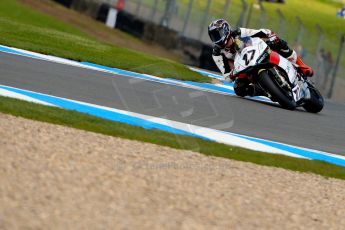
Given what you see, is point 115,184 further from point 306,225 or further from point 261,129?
point 261,129

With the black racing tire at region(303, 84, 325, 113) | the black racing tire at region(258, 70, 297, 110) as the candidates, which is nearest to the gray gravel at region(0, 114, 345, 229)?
the black racing tire at region(258, 70, 297, 110)

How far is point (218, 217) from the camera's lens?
683cm

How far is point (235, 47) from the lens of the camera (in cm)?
1425

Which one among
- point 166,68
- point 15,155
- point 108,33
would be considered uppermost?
point 15,155

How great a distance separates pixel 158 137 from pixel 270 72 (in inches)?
187

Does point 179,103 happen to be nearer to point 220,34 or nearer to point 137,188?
point 220,34

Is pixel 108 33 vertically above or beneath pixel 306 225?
beneath

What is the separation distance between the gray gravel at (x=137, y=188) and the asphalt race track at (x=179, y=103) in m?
2.33

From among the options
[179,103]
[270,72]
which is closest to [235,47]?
[270,72]

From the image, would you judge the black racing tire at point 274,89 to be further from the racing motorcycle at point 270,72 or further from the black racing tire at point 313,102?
the black racing tire at point 313,102

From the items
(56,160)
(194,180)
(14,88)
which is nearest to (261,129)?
(14,88)

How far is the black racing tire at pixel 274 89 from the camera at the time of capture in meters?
14.0

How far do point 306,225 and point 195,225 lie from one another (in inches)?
45.4

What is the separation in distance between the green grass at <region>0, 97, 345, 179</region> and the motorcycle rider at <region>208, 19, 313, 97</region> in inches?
167
